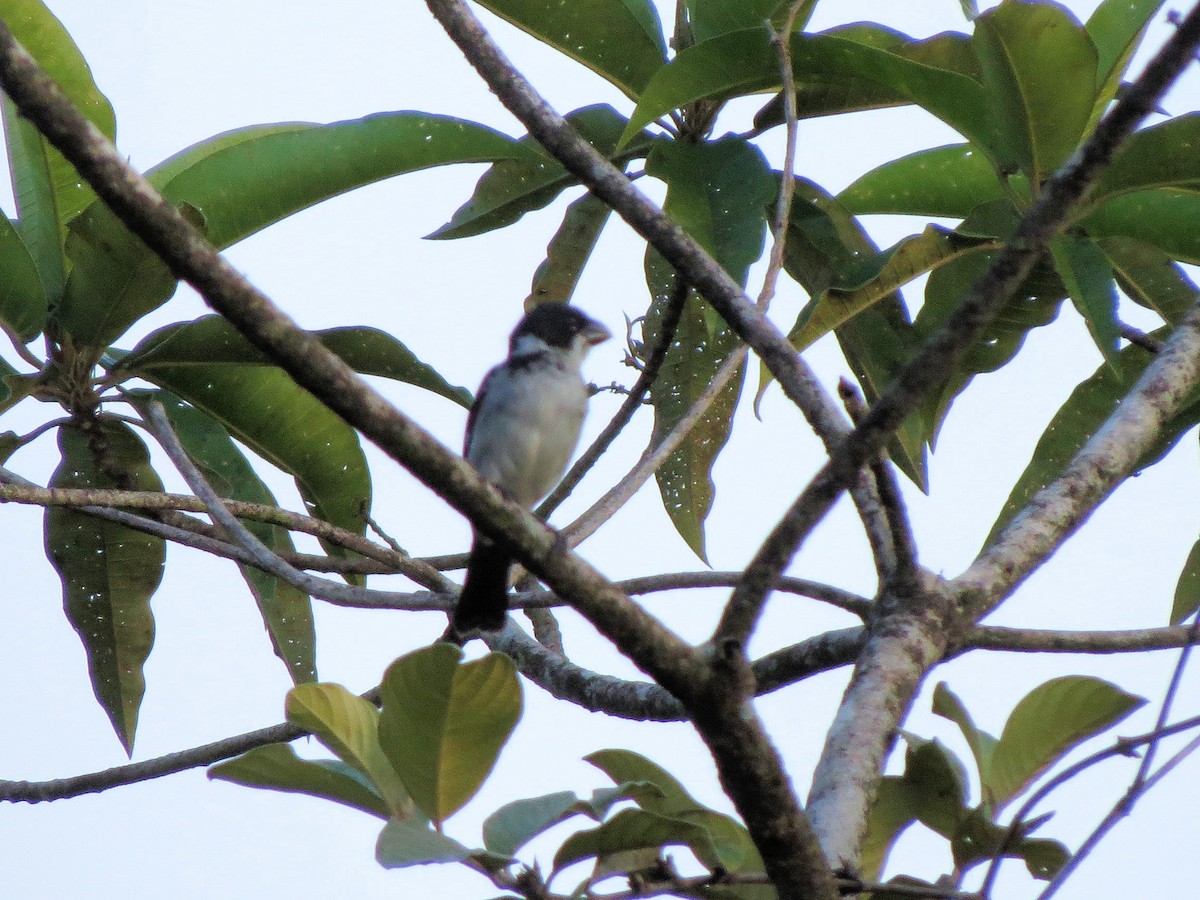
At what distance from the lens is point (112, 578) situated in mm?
3740

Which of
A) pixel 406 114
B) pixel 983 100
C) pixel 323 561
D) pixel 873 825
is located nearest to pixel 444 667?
pixel 873 825

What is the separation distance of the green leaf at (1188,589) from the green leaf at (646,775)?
81.2 inches

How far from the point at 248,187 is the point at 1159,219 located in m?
2.28

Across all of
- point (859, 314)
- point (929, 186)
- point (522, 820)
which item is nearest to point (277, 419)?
point (859, 314)

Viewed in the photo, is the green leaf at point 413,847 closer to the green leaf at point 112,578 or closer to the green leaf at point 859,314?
the green leaf at point 859,314

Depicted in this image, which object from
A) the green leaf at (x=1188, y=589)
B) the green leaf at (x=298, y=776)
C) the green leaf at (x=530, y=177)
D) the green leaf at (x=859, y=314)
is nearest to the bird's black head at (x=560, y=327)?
the green leaf at (x=530, y=177)

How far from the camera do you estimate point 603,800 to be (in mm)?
1737

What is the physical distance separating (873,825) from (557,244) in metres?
2.34

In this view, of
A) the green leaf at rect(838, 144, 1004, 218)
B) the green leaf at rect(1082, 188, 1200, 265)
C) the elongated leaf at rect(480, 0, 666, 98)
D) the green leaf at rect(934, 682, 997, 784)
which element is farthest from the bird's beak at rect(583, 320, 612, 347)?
the green leaf at rect(934, 682, 997, 784)

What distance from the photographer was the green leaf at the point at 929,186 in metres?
3.48

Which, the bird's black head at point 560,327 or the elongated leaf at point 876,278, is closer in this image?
the elongated leaf at point 876,278

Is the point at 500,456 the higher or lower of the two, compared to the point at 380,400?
higher

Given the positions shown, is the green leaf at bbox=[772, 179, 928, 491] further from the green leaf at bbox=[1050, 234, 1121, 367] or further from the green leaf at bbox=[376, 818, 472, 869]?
the green leaf at bbox=[376, 818, 472, 869]

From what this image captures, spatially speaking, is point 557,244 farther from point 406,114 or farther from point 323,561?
point 323,561
